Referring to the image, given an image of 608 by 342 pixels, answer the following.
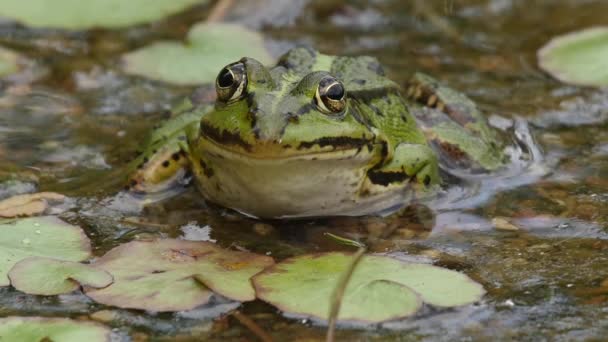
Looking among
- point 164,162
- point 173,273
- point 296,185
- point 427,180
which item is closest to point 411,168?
point 427,180

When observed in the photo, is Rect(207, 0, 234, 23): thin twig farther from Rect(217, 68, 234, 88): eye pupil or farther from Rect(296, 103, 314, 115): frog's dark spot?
Rect(296, 103, 314, 115): frog's dark spot

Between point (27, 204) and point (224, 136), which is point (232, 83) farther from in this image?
point (27, 204)

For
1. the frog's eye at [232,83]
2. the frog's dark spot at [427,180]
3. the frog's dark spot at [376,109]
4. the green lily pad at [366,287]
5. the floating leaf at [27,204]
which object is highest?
the frog's eye at [232,83]

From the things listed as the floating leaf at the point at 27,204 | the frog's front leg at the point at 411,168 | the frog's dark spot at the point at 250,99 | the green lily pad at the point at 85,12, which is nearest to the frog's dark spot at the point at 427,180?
the frog's front leg at the point at 411,168

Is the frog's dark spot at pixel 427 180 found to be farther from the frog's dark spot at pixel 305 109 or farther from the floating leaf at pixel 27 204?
the floating leaf at pixel 27 204

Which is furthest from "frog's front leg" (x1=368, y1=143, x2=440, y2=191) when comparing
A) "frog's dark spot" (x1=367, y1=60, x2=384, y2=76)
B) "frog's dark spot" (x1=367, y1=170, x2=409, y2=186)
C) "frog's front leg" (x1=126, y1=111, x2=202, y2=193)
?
"frog's front leg" (x1=126, y1=111, x2=202, y2=193)
